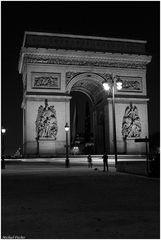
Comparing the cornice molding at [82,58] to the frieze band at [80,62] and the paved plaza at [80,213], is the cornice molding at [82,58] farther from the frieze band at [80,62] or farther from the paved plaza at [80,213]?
the paved plaza at [80,213]

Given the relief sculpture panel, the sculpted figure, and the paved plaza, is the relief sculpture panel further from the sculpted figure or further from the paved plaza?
the paved plaza

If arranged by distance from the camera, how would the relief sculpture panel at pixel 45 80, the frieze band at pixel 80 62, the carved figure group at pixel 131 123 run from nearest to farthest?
the relief sculpture panel at pixel 45 80 → the frieze band at pixel 80 62 → the carved figure group at pixel 131 123

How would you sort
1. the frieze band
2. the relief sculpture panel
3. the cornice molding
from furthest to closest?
the frieze band
the cornice molding
the relief sculpture panel

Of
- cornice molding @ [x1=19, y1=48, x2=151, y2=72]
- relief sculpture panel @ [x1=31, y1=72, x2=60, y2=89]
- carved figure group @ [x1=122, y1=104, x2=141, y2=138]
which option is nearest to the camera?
relief sculpture panel @ [x1=31, y1=72, x2=60, y2=89]

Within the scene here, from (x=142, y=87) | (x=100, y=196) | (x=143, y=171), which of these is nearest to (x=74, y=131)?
(x=142, y=87)

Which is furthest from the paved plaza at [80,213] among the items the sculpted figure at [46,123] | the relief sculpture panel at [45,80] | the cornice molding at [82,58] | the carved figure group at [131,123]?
the carved figure group at [131,123]

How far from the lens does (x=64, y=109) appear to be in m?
42.1

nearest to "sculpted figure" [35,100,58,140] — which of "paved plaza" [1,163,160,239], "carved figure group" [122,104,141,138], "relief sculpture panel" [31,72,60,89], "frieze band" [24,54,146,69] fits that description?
"relief sculpture panel" [31,72,60,89]

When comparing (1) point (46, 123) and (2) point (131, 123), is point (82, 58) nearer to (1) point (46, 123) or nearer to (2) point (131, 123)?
(1) point (46, 123)

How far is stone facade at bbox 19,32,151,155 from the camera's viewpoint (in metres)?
41.1

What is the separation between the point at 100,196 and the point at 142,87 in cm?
3600

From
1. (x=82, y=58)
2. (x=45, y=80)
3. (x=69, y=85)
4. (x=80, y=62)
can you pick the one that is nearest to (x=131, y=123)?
(x=69, y=85)

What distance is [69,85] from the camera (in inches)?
1682

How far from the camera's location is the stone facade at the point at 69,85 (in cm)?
4112
